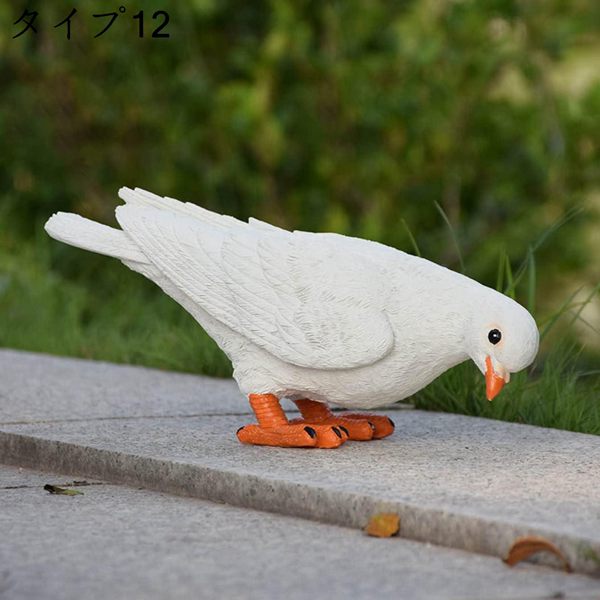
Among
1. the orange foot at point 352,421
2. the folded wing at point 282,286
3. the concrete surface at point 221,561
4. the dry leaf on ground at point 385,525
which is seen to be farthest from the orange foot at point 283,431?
the dry leaf on ground at point 385,525


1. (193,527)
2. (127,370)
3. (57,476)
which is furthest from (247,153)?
(193,527)

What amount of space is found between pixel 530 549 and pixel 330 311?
4.05 ft

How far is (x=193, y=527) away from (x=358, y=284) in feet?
3.33

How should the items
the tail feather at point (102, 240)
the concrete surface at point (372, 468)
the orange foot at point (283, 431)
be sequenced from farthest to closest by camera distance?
the tail feather at point (102, 240), the orange foot at point (283, 431), the concrete surface at point (372, 468)

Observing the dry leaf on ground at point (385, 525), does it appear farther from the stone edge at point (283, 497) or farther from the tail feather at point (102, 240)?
the tail feather at point (102, 240)

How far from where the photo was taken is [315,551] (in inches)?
142

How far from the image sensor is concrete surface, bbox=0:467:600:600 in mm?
3215

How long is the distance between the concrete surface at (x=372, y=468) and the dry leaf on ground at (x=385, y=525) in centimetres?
3

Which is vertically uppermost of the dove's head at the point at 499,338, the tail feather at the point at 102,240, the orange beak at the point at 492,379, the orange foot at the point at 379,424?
the tail feather at the point at 102,240

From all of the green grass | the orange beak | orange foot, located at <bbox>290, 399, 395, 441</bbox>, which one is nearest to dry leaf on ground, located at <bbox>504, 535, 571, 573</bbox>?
the orange beak

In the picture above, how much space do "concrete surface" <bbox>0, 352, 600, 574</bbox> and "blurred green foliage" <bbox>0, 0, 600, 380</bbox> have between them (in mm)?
4986

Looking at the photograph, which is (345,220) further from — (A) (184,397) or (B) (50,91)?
(A) (184,397)

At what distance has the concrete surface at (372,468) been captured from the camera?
3.63 m

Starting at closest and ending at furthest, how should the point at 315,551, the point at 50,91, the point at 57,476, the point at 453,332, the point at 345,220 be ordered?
the point at 315,551 → the point at 453,332 → the point at 57,476 → the point at 345,220 → the point at 50,91
